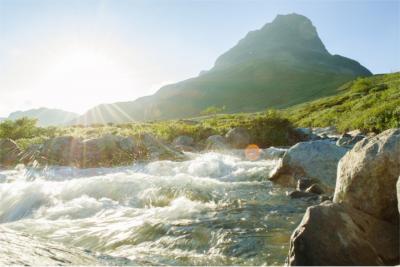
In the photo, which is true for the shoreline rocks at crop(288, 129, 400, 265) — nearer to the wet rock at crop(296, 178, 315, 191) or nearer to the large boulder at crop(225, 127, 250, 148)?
the wet rock at crop(296, 178, 315, 191)

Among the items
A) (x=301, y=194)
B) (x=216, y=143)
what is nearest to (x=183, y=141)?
(x=216, y=143)

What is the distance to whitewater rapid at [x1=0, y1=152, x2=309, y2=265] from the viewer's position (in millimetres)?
8023

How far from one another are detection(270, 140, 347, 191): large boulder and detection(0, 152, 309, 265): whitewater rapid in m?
1.03

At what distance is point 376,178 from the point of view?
24.3ft

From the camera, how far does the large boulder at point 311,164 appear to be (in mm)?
14156

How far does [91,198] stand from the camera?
535 inches

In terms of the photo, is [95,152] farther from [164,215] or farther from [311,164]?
[311,164]

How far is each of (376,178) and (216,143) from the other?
2429cm

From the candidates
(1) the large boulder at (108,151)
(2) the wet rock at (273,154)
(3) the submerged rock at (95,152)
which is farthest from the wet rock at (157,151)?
(2) the wet rock at (273,154)

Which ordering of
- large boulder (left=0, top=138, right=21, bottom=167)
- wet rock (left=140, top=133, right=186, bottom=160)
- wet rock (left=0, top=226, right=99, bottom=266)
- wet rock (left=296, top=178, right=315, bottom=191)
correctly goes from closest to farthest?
wet rock (left=0, top=226, right=99, bottom=266) < wet rock (left=296, top=178, right=315, bottom=191) < large boulder (left=0, top=138, right=21, bottom=167) < wet rock (left=140, top=133, right=186, bottom=160)

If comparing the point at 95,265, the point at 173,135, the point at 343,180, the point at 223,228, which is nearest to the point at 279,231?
the point at 223,228

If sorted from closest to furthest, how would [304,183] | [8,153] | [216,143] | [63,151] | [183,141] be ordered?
[304,183] → [63,151] → [8,153] → [216,143] → [183,141]

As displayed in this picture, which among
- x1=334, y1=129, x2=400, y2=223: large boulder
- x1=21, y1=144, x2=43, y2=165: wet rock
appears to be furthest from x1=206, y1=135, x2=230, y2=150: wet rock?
x1=334, y1=129, x2=400, y2=223: large boulder

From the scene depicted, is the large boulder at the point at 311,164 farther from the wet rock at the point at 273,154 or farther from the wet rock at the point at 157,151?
the wet rock at the point at 157,151
